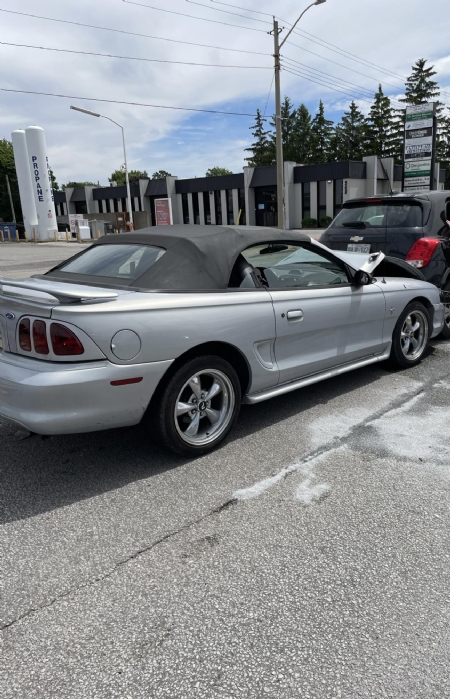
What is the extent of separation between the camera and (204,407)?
3.49 metres

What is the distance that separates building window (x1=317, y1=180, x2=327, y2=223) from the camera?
45.6 meters

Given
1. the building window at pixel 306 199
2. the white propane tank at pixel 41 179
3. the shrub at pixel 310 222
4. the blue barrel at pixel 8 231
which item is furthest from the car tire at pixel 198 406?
the blue barrel at pixel 8 231

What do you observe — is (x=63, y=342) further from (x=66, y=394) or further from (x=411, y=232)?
(x=411, y=232)

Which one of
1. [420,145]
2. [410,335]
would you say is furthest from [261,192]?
[410,335]

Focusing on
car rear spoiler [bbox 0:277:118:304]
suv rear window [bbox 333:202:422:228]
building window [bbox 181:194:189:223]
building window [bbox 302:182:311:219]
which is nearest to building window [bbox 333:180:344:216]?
building window [bbox 302:182:311:219]

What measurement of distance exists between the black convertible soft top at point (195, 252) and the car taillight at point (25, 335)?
2.26ft

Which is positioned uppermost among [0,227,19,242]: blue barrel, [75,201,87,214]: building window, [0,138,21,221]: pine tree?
[0,138,21,221]: pine tree

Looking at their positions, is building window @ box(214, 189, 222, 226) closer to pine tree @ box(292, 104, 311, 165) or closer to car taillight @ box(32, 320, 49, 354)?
pine tree @ box(292, 104, 311, 165)

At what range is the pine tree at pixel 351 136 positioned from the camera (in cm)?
7169

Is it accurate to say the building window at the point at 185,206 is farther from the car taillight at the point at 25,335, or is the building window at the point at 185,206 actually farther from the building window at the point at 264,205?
the car taillight at the point at 25,335

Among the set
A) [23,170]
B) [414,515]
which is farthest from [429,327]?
[23,170]

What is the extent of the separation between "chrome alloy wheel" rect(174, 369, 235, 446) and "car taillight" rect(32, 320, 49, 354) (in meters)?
0.84

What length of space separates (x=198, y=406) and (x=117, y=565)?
4.01ft

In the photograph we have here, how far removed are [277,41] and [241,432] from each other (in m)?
23.1
